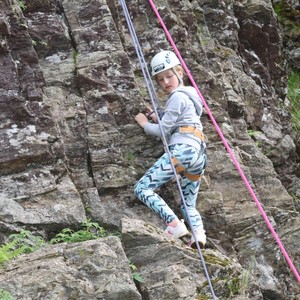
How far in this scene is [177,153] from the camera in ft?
24.1

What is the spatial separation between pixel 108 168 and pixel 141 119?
31.6 inches

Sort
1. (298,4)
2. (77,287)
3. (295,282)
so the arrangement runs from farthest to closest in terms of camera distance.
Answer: (298,4)
(295,282)
(77,287)

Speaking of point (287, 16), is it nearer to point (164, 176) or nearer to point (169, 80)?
point (169, 80)

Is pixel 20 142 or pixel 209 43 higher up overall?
pixel 209 43

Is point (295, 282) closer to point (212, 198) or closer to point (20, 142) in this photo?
point (212, 198)

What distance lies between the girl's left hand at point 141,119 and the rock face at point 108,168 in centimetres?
14

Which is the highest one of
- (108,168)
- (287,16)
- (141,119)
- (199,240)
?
(287,16)

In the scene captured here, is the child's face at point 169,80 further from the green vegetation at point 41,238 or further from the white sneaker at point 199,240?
the green vegetation at point 41,238

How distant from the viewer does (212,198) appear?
319 inches

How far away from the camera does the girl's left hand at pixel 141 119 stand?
8.14 metres

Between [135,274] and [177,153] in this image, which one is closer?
[135,274]

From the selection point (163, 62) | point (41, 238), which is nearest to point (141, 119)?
point (163, 62)

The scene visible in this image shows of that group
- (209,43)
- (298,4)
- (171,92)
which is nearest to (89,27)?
(171,92)

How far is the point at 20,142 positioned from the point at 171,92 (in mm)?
1904
